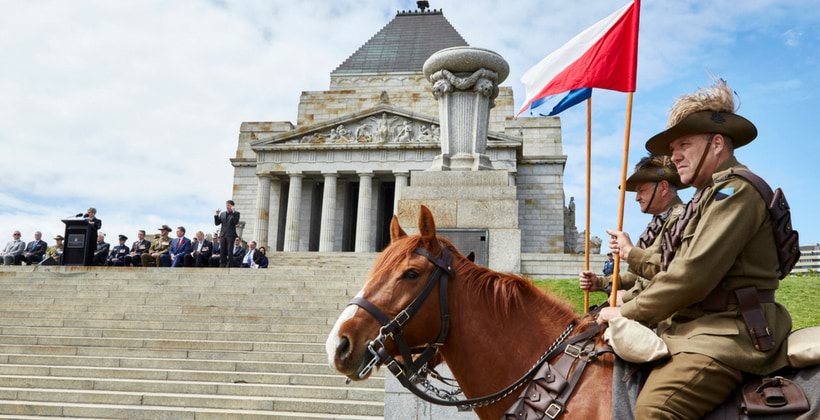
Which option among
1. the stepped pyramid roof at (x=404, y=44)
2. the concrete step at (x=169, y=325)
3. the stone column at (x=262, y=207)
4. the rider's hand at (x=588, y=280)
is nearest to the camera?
the rider's hand at (x=588, y=280)

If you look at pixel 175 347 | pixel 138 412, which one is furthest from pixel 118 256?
pixel 138 412

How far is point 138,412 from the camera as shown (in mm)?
7734

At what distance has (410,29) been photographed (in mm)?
56469

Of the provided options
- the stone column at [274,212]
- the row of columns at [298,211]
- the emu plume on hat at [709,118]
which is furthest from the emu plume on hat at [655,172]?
the stone column at [274,212]

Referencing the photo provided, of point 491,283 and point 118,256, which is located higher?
point 118,256

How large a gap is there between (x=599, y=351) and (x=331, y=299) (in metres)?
10.1

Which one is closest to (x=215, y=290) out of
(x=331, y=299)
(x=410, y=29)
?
(x=331, y=299)

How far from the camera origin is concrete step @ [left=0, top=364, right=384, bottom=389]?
8508 millimetres

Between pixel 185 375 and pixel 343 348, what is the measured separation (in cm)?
700

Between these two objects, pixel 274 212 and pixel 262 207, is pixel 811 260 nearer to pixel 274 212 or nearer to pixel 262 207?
pixel 274 212

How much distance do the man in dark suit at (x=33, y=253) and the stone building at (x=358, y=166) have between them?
17.7 metres

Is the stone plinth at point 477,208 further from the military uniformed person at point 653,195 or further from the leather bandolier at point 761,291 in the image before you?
the leather bandolier at point 761,291

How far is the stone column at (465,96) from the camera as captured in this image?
10.6 meters

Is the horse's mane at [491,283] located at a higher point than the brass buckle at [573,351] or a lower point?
higher
